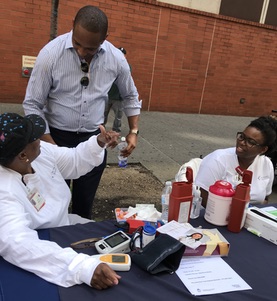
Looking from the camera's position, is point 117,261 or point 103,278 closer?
point 103,278

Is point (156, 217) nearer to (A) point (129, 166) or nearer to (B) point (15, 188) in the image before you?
(B) point (15, 188)

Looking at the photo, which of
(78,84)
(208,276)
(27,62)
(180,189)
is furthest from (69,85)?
(27,62)

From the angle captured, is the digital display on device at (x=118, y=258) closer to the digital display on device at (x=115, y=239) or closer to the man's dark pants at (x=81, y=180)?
the digital display on device at (x=115, y=239)

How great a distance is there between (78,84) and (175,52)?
6.46 meters

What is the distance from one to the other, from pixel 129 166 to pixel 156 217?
3102mm

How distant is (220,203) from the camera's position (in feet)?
6.37

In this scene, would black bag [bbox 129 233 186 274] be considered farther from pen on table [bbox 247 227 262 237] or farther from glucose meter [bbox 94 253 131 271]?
pen on table [bbox 247 227 262 237]

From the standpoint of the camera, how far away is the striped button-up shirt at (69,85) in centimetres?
243

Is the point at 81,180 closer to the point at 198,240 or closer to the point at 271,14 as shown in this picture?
the point at 198,240

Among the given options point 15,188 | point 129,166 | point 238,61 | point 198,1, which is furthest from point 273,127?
point 238,61

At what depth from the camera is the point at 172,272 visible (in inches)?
60.4

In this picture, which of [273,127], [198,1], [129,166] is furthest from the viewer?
[198,1]

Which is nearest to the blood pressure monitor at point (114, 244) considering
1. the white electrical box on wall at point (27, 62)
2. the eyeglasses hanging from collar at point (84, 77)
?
the eyeglasses hanging from collar at point (84, 77)

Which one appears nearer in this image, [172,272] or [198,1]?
[172,272]
